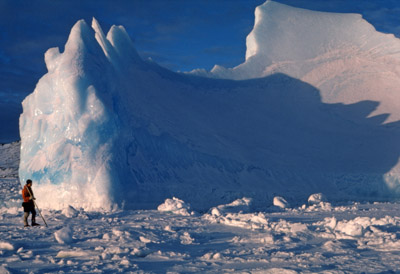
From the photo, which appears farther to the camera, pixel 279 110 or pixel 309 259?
pixel 279 110

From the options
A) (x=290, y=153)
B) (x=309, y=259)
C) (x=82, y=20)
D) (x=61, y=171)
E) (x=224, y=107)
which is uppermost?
(x=82, y=20)

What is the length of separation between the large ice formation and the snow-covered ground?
1952 millimetres

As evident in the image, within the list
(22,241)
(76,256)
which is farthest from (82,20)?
(76,256)

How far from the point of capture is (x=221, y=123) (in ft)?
50.8

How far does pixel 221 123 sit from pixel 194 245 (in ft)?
29.2

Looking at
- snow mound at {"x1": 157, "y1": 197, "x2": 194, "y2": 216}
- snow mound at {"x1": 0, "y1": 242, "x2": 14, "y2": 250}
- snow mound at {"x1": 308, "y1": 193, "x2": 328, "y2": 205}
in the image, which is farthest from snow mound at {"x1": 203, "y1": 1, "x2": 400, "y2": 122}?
→ snow mound at {"x1": 0, "y1": 242, "x2": 14, "y2": 250}

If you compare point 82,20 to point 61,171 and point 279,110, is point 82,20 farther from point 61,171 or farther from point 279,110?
point 279,110

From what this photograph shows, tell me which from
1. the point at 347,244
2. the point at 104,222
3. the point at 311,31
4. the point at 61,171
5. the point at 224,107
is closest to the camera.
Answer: the point at 347,244

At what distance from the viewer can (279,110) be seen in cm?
1695

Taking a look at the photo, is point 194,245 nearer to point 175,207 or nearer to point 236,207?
point 175,207

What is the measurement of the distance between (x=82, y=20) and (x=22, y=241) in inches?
303

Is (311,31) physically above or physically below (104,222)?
above

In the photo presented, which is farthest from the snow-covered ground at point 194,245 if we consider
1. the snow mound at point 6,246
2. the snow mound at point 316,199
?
the snow mound at point 316,199

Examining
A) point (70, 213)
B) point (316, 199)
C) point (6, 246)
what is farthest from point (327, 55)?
point (6, 246)
